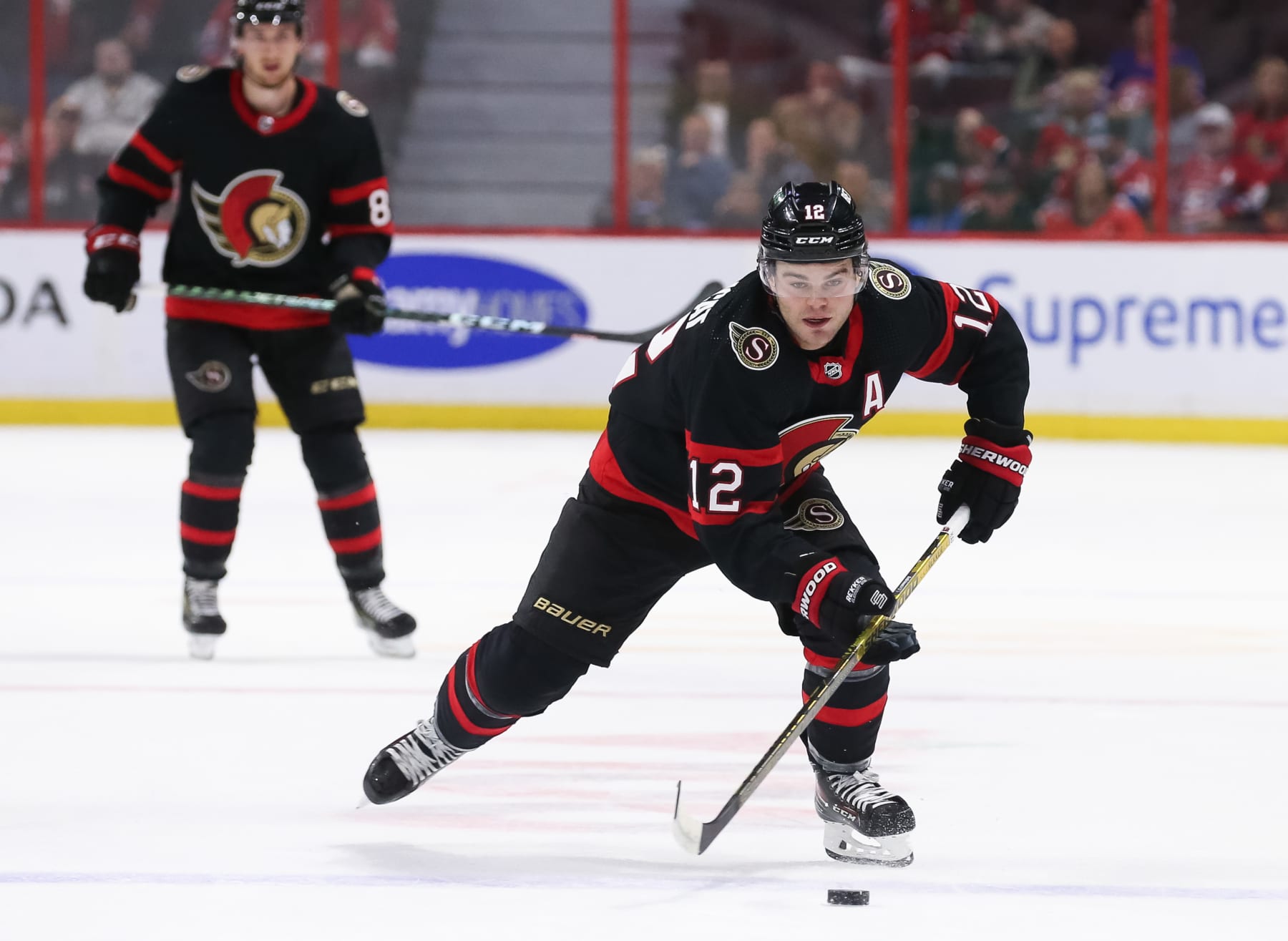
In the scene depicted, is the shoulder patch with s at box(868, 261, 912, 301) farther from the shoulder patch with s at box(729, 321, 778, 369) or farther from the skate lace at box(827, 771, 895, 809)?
the skate lace at box(827, 771, 895, 809)

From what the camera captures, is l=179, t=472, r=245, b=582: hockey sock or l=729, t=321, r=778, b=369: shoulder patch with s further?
l=179, t=472, r=245, b=582: hockey sock

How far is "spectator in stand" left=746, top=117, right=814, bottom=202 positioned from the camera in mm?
8125

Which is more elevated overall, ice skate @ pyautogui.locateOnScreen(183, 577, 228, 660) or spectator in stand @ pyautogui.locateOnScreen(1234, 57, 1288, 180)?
spectator in stand @ pyautogui.locateOnScreen(1234, 57, 1288, 180)

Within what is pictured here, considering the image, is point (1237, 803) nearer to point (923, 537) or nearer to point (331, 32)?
point (923, 537)

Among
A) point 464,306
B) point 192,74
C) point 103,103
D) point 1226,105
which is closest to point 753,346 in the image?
point 192,74

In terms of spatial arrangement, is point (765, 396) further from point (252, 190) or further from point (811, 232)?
point (252, 190)

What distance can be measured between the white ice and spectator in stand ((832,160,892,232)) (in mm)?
2534

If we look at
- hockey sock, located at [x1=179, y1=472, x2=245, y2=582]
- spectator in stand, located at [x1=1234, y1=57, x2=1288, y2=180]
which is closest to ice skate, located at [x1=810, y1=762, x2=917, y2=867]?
hockey sock, located at [x1=179, y1=472, x2=245, y2=582]

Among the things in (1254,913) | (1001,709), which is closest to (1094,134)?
(1001,709)

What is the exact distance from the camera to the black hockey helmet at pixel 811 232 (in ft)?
7.84

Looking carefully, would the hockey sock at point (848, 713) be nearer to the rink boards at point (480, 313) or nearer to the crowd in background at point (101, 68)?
the rink boards at point (480, 313)

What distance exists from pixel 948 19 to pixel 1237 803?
5.69 metres

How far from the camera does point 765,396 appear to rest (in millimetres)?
2395

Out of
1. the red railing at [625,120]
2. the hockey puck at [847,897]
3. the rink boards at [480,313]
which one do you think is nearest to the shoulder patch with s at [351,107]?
the hockey puck at [847,897]
